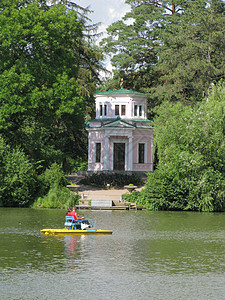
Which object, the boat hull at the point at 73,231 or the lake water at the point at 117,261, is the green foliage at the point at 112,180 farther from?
the boat hull at the point at 73,231

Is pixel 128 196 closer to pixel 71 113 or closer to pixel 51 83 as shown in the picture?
pixel 71 113

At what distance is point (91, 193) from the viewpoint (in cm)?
4628

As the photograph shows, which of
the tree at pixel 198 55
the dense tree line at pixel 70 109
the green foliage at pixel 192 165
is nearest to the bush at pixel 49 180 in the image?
the dense tree line at pixel 70 109

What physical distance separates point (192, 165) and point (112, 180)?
13417mm

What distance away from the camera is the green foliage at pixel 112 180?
51188mm

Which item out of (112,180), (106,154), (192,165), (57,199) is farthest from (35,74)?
(192,165)

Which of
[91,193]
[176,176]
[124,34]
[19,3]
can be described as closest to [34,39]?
[19,3]

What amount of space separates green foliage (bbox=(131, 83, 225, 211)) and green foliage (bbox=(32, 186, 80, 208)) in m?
5.10

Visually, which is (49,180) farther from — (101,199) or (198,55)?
(198,55)

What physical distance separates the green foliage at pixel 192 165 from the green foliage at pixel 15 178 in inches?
344

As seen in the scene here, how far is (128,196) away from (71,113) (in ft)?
30.1

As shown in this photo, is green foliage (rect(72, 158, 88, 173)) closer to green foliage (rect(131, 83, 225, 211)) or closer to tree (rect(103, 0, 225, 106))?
tree (rect(103, 0, 225, 106))

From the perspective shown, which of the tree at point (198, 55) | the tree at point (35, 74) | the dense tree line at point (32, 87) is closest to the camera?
the dense tree line at point (32, 87)

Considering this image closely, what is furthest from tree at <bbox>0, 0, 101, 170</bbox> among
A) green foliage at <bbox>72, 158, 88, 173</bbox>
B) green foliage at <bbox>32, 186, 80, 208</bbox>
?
green foliage at <bbox>72, 158, 88, 173</bbox>
